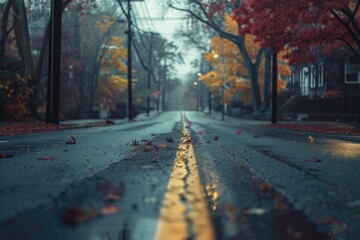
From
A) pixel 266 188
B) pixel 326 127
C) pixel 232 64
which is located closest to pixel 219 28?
pixel 232 64

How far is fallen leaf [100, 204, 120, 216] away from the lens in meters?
2.78

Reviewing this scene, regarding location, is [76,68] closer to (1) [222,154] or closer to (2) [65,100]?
(2) [65,100]

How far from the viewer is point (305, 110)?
41.6m

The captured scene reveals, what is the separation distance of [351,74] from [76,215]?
4219cm

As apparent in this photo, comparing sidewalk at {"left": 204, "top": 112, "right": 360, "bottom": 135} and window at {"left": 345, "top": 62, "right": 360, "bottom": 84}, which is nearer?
sidewalk at {"left": 204, "top": 112, "right": 360, "bottom": 135}

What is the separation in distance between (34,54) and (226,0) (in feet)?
52.2

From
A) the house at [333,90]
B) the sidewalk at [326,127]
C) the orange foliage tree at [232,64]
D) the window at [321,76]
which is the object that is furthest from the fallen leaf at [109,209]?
the window at [321,76]

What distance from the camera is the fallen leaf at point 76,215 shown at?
2.55 m

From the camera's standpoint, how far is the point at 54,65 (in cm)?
2155

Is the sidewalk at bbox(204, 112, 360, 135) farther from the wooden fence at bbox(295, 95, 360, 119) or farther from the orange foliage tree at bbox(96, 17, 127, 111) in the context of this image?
the orange foliage tree at bbox(96, 17, 127, 111)

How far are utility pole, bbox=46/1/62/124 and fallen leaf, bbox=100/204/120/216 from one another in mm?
19568

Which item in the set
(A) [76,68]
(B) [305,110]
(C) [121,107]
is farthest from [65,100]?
(B) [305,110]

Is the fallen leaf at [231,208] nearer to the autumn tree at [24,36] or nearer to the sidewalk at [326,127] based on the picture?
the sidewalk at [326,127]

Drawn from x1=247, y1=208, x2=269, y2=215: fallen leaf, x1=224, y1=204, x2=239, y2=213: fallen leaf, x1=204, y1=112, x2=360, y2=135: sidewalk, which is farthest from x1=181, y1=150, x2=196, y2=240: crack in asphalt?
x1=204, y1=112, x2=360, y2=135: sidewalk
